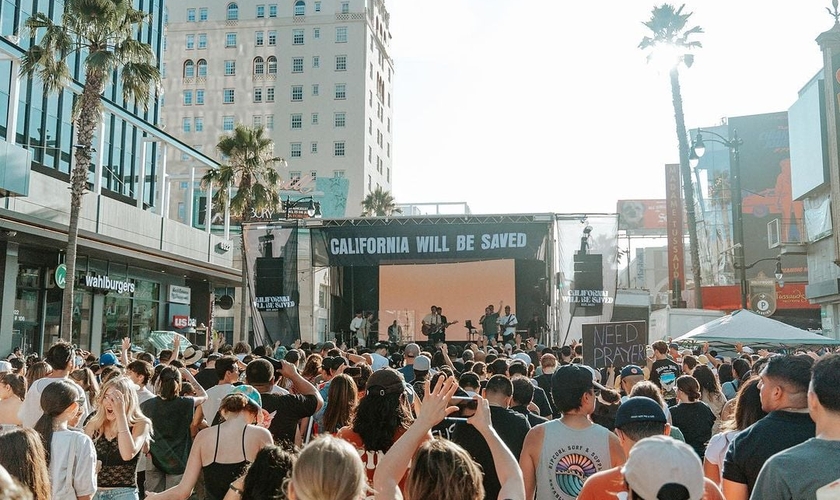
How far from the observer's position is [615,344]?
34.1ft

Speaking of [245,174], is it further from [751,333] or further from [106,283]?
[751,333]

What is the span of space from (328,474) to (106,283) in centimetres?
2515

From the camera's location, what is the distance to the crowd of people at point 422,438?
2799mm

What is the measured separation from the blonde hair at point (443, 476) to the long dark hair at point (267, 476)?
649mm

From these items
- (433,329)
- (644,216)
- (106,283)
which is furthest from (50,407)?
(644,216)

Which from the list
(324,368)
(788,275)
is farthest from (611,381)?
(788,275)

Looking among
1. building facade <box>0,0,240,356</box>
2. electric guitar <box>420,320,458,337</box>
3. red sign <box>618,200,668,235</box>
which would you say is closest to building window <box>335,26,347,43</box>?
red sign <box>618,200,668,235</box>

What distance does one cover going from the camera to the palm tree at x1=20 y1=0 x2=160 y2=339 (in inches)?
711

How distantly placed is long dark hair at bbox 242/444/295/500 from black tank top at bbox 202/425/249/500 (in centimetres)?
125

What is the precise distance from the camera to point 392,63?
7550cm

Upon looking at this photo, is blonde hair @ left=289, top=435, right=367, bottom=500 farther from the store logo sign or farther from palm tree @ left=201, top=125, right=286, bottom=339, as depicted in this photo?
palm tree @ left=201, top=125, right=286, bottom=339

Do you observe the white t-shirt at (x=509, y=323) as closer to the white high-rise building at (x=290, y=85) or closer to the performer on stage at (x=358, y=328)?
the performer on stage at (x=358, y=328)

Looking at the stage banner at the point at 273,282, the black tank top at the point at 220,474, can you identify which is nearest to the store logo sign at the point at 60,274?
the stage banner at the point at 273,282

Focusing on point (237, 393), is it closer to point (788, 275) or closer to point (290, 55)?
point (788, 275)
